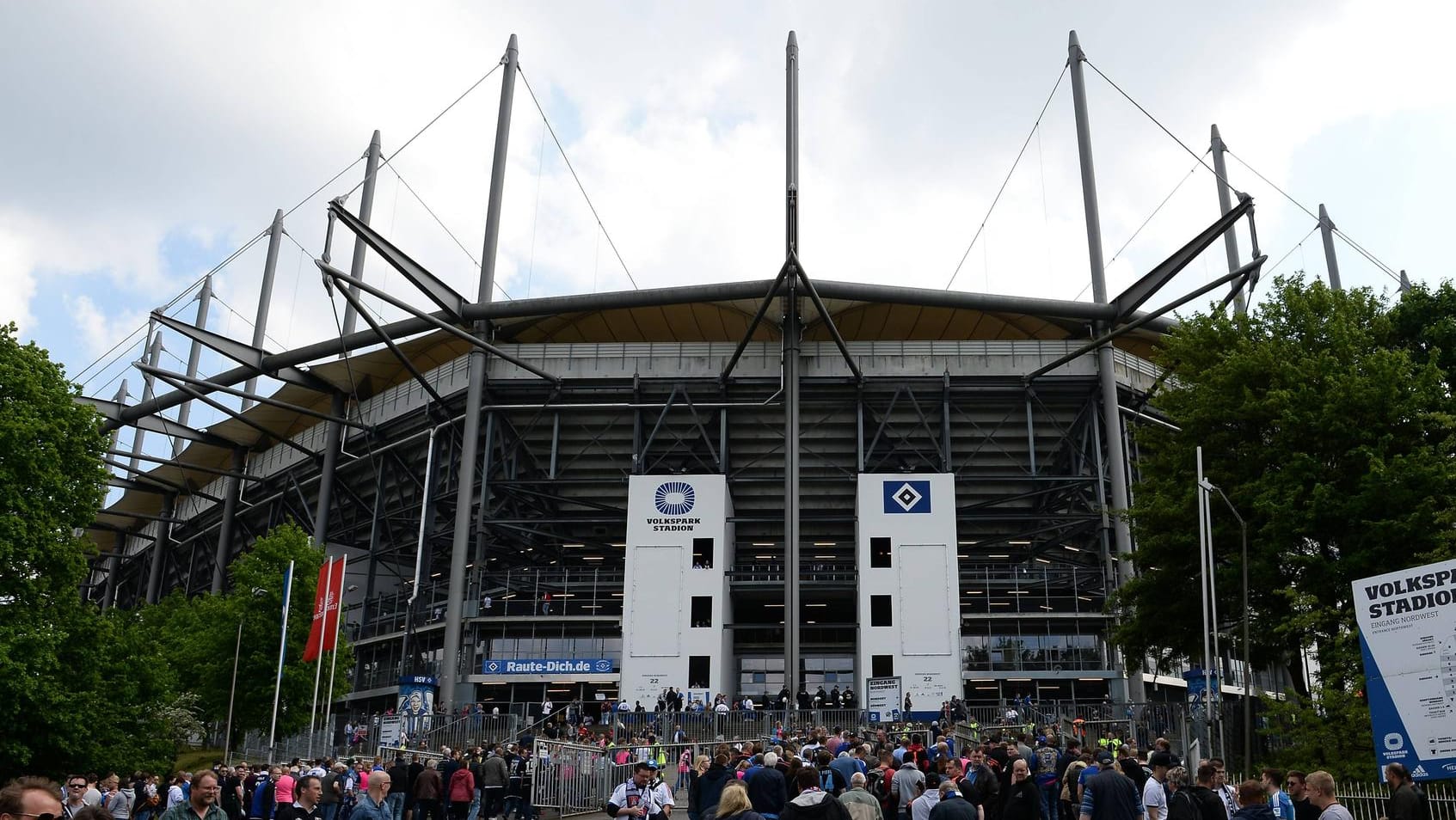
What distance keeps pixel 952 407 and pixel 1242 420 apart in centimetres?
2037

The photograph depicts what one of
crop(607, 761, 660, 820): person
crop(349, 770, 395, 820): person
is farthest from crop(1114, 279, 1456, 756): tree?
crop(349, 770, 395, 820): person

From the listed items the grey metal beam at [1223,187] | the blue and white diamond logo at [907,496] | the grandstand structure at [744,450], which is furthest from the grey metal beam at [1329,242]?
the blue and white diamond logo at [907,496]

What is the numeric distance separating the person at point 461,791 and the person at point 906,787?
7463 mm

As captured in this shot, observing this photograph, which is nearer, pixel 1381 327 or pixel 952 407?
pixel 1381 327

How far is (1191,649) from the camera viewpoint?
2738 centimetres

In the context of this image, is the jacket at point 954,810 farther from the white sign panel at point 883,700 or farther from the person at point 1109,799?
the white sign panel at point 883,700

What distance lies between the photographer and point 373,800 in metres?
9.48

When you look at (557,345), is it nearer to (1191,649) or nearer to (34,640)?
(34,640)

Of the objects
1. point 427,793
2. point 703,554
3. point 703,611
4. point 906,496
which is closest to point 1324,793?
point 427,793

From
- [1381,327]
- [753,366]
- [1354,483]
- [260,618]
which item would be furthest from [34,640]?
[1381,327]

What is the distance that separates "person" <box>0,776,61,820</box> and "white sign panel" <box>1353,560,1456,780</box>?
12120mm

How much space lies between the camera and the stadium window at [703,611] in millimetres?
40344

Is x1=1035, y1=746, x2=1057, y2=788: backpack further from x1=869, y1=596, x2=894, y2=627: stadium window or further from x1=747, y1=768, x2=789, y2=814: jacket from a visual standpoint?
x1=869, y1=596, x2=894, y2=627: stadium window

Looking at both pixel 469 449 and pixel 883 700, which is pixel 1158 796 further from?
pixel 469 449
